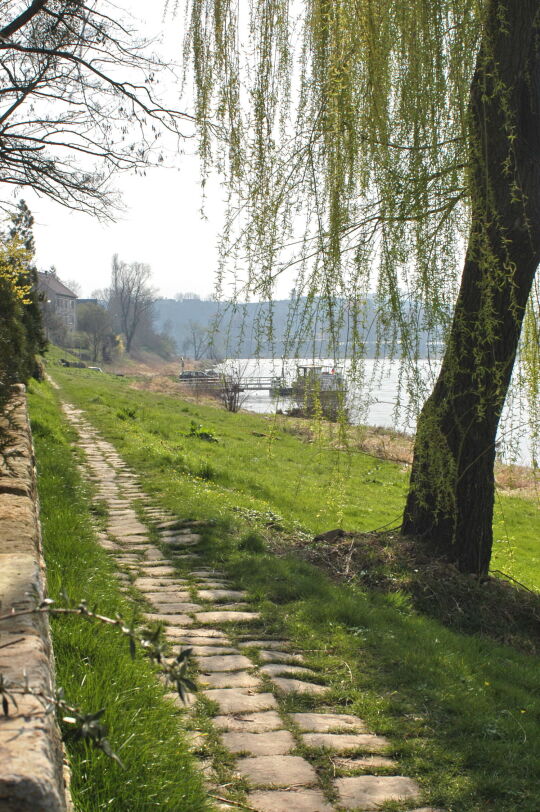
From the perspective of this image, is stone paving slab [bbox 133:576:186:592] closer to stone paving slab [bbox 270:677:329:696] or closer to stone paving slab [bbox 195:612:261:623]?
stone paving slab [bbox 195:612:261:623]

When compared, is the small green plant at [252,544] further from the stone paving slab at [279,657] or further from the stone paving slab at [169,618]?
the stone paving slab at [279,657]

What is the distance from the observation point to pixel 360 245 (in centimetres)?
334

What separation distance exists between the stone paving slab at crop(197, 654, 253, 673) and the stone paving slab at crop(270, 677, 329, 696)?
0.68 feet

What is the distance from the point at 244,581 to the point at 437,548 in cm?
163

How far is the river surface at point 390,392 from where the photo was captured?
326cm

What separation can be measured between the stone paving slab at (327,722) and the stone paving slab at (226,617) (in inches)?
44.2

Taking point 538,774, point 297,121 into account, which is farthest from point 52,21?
point 538,774

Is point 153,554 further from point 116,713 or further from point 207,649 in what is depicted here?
point 116,713

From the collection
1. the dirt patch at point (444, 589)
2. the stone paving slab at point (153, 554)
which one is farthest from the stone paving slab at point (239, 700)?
the stone paving slab at point (153, 554)

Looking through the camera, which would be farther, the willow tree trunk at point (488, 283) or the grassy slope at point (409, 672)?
the willow tree trunk at point (488, 283)

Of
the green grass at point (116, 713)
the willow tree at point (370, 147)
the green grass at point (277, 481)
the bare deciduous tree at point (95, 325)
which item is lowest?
the green grass at point (277, 481)

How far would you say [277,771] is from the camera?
2477mm

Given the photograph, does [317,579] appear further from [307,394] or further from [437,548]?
[307,394]

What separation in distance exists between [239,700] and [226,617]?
3.46ft
